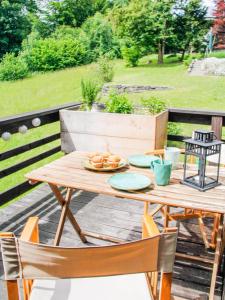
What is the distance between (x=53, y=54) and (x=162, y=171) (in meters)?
18.1

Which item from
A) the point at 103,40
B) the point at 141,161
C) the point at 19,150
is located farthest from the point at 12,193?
the point at 103,40

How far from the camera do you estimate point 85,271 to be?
0.96m

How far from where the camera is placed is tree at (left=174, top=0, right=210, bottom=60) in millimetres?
19703

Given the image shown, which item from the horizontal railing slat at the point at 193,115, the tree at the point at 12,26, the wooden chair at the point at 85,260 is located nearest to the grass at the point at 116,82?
the horizontal railing slat at the point at 193,115

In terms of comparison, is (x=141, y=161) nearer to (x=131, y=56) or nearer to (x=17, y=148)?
(x=17, y=148)

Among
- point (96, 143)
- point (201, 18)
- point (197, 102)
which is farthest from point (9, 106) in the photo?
point (201, 18)

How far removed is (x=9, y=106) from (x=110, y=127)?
9341 millimetres

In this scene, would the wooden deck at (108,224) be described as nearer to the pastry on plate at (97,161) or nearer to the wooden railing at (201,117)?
the pastry on plate at (97,161)

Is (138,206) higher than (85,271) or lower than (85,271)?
lower

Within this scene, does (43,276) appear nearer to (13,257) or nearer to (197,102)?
(13,257)

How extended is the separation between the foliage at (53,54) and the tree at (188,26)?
20.0 ft

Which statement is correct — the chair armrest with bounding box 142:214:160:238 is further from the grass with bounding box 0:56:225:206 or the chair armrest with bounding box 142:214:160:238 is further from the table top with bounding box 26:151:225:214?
the grass with bounding box 0:56:225:206

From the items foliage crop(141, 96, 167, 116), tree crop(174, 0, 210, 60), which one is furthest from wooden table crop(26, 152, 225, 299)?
tree crop(174, 0, 210, 60)

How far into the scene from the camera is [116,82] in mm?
14367
